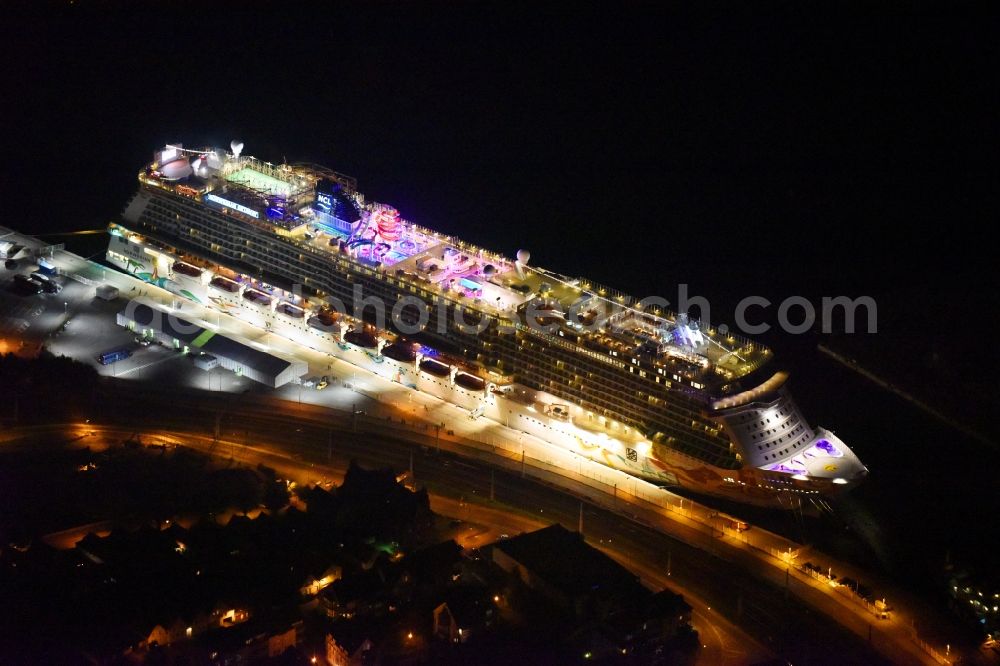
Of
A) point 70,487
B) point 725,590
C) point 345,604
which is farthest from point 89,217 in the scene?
point 725,590

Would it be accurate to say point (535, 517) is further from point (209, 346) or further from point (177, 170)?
point (177, 170)

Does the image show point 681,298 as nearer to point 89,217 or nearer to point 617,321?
point 617,321

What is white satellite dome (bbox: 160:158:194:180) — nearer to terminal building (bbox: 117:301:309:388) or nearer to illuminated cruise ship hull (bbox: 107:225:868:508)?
illuminated cruise ship hull (bbox: 107:225:868:508)

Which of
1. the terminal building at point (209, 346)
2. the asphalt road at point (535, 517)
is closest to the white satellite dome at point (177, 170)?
the terminal building at point (209, 346)

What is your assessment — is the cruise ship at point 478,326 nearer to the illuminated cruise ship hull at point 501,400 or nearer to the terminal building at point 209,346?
the illuminated cruise ship hull at point 501,400

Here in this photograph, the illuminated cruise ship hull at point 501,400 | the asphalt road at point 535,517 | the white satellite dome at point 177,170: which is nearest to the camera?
the asphalt road at point 535,517

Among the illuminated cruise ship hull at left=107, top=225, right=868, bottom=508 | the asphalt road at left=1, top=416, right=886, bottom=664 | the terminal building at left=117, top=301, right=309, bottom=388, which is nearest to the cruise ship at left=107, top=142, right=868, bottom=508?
the illuminated cruise ship hull at left=107, top=225, right=868, bottom=508
